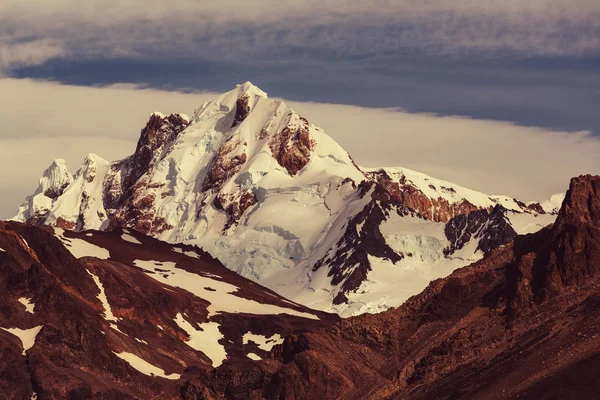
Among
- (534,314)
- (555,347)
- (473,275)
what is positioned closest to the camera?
(555,347)

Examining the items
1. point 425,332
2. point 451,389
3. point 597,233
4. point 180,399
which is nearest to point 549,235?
point 597,233

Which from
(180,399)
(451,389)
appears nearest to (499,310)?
(451,389)

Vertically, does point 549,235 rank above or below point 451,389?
above

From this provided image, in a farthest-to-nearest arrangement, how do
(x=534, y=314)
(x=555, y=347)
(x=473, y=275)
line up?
(x=473, y=275), (x=534, y=314), (x=555, y=347)

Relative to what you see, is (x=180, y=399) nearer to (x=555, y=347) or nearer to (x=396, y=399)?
(x=396, y=399)

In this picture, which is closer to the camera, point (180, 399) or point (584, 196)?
point (180, 399)

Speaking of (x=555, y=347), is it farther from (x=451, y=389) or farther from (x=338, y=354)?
(x=338, y=354)
